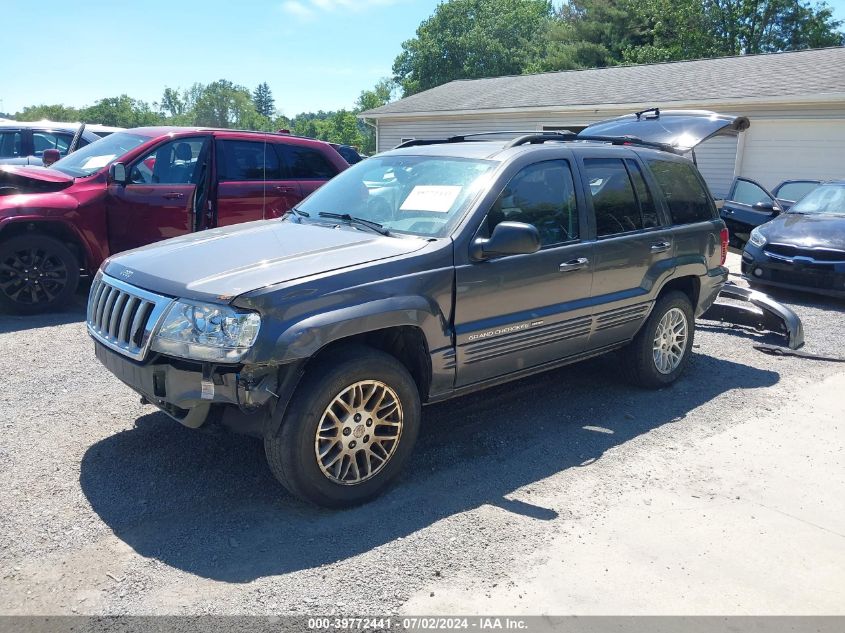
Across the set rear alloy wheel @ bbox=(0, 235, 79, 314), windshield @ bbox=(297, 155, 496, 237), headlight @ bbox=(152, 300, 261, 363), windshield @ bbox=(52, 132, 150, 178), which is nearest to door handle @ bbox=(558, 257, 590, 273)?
windshield @ bbox=(297, 155, 496, 237)

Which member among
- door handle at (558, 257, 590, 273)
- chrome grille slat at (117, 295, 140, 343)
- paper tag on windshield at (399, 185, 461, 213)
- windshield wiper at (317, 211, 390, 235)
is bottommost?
chrome grille slat at (117, 295, 140, 343)

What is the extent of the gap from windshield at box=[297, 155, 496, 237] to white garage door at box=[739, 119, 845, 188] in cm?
1375

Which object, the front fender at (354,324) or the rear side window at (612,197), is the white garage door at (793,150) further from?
the front fender at (354,324)

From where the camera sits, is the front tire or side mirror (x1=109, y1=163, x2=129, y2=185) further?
side mirror (x1=109, y1=163, x2=129, y2=185)

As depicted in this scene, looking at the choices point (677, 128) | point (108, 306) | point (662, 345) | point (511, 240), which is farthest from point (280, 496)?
point (677, 128)

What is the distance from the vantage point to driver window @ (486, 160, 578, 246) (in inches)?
181

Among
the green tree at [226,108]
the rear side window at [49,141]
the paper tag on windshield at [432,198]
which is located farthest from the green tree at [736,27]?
the green tree at [226,108]

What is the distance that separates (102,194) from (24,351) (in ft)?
6.87

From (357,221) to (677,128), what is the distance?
425 cm

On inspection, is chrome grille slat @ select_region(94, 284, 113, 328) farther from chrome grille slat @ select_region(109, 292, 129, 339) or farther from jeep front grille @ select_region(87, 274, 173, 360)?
chrome grille slat @ select_region(109, 292, 129, 339)

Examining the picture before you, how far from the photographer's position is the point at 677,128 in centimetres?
739

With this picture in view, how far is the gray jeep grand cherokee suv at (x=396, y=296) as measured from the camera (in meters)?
3.56

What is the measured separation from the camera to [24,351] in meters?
6.21

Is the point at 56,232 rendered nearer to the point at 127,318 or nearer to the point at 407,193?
the point at 127,318
